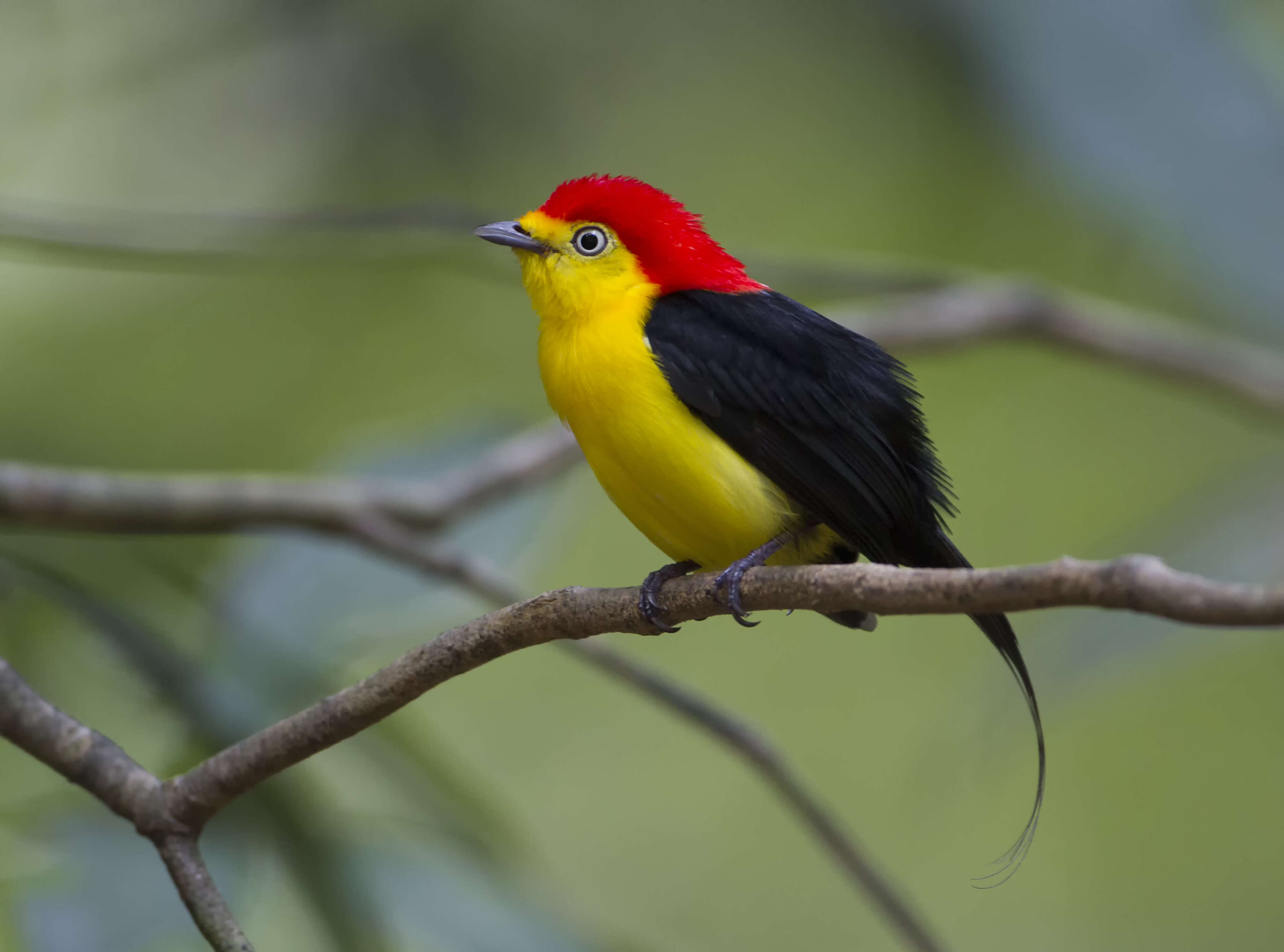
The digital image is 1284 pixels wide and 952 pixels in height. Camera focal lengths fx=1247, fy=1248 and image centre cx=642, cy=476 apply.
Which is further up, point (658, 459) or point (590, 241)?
point (590, 241)

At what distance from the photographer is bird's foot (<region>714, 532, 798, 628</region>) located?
1622 mm

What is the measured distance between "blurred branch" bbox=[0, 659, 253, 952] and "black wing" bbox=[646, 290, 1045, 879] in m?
0.95

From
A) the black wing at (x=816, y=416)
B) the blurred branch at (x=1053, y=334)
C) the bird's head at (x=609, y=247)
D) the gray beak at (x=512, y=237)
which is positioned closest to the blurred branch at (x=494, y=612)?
the black wing at (x=816, y=416)

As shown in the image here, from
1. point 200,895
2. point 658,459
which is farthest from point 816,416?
point 200,895

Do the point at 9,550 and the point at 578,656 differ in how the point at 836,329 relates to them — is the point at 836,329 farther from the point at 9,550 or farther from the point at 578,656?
the point at 9,550

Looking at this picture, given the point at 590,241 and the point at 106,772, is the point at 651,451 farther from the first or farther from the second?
the point at 106,772

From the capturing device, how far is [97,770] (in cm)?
173

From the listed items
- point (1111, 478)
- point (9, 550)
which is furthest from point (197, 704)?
point (1111, 478)

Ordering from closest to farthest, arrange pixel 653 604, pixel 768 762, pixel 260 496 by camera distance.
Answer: pixel 653 604 → pixel 768 762 → pixel 260 496

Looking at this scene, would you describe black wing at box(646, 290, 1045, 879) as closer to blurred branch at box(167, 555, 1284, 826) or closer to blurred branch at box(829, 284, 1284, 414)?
blurred branch at box(167, 555, 1284, 826)

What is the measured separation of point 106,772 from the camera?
1730 millimetres

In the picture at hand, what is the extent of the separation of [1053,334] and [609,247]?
2.07 metres

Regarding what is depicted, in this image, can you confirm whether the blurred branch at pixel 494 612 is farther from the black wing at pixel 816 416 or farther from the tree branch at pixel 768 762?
the black wing at pixel 816 416

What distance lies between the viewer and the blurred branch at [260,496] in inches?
103
